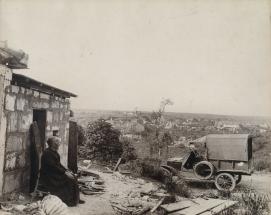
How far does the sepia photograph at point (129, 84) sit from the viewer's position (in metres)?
5.82

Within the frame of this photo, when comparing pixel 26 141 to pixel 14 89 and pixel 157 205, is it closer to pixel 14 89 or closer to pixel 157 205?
pixel 14 89

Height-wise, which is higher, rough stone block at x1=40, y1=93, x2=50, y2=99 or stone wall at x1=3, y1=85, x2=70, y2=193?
rough stone block at x1=40, y1=93, x2=50, y2=99

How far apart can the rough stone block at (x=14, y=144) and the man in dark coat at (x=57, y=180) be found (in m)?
0.49

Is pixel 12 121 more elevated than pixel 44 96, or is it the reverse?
pixel 44 96

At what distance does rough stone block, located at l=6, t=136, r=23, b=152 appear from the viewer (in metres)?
5.48

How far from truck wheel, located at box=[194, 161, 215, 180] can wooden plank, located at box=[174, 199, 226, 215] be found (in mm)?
1481

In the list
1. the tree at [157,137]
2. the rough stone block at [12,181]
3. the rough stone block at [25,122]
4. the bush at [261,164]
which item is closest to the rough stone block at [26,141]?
the rough stone block at [25,122]

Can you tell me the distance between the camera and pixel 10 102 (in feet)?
18.0

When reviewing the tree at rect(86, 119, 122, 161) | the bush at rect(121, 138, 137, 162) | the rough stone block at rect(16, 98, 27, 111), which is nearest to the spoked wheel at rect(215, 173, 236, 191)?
the bush at rect(121, 138, 137, 162)

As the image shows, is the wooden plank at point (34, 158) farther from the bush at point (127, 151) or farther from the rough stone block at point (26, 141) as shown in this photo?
the bush at point (127, 151)

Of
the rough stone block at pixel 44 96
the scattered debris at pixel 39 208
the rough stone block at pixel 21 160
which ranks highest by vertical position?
the rough stone block at pixel 44 96

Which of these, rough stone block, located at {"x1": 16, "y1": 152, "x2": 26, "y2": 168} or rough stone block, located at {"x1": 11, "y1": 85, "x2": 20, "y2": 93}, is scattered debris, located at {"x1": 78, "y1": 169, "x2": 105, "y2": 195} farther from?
rough stone block, located at {"x1": 11, "y1": 85, "x2": 20, "y2": 93}

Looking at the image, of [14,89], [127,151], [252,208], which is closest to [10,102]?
[14,89]

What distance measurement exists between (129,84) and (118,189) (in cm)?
249
